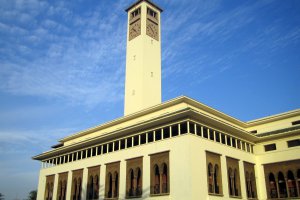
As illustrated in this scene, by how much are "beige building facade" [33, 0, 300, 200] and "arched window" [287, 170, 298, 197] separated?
0.10m

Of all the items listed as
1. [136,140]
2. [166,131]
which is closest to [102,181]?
[136,140]

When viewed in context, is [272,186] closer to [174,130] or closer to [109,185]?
[174,130]

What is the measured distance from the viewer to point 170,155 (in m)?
29.2

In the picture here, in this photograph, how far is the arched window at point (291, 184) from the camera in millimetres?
32844

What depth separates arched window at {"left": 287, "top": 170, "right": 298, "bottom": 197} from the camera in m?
32.8

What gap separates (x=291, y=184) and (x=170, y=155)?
14457 millimetres

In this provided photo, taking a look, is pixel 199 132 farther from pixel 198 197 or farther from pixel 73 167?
pixel 73 167

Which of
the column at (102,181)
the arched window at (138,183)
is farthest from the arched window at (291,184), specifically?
the column at (102,181)

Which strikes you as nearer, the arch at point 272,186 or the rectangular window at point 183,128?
the rectangular window at point 183,128

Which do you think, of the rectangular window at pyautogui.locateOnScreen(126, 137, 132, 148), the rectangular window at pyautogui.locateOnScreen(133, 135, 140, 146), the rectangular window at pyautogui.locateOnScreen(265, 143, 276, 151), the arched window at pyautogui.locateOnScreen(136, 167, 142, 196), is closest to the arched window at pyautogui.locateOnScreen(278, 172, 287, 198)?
the rectangular window at pyautogui.locateOnScreen(265, 143, 276, 151)

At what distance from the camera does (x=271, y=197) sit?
3466cm

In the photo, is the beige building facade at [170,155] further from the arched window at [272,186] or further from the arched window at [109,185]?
the arched window at [109,185]

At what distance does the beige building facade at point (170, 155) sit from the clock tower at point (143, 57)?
0.53 feet

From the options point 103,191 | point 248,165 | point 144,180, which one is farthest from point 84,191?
point 248,165
